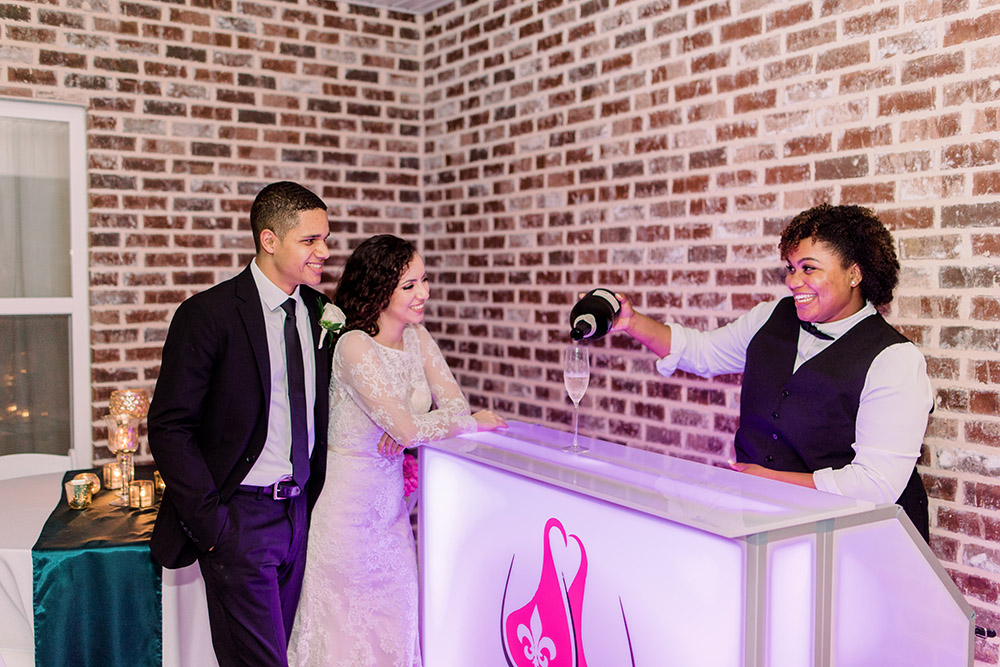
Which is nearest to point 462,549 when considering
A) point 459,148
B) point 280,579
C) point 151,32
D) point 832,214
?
point 280,579

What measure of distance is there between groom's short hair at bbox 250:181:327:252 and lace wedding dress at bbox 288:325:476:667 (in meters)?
0.39

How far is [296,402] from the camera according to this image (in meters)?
2.54

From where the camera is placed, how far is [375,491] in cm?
270

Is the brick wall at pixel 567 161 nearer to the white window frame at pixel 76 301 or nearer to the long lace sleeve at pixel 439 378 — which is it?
the white window frame at pixel 76 301

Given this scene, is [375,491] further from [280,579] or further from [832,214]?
[832,214]

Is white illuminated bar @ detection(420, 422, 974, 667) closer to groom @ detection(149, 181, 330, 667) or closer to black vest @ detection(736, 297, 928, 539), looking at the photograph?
black vest @ detection(736, 297, 928, 539)

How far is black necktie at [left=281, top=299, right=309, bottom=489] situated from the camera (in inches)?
99.6

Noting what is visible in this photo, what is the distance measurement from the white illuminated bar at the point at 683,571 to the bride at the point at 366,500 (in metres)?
0.48

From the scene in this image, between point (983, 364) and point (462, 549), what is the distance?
153cm

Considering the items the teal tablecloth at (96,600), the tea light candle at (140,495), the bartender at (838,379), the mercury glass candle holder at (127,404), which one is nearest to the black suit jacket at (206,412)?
the teal tablecloth at (96,600)

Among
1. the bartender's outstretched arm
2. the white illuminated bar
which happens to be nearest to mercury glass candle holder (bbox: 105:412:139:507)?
the white illuminated bar

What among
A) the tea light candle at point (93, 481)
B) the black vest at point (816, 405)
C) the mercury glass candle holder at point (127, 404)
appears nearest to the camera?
the black vest at point (816, 405)

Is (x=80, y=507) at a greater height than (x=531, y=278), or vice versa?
(x=531, y=278)

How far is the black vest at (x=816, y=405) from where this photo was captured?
2293 mm
